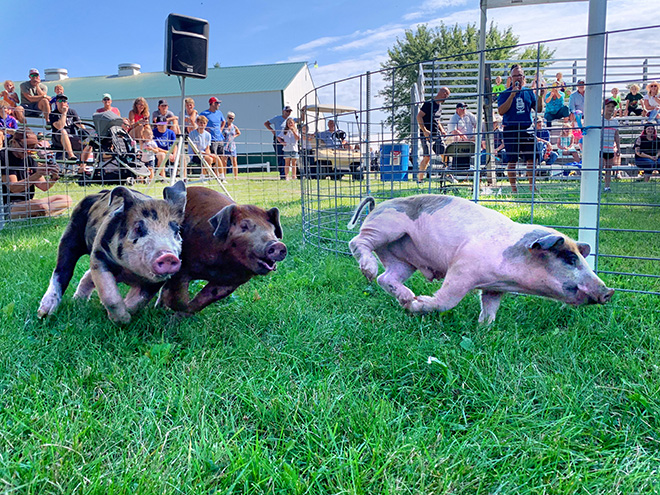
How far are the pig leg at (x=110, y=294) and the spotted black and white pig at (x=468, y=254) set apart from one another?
1222 mm

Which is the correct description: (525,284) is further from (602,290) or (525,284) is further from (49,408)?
(49,408)

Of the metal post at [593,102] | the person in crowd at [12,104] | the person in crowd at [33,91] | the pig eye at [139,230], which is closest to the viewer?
the pig eye at [139,230]

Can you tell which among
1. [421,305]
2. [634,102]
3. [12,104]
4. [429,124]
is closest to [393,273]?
[421,305]

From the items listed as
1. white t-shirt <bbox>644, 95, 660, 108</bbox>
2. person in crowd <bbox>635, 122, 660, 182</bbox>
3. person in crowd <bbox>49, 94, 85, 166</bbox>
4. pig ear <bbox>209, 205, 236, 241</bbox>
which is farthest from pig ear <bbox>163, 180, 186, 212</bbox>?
white t-shirt <bbox>644, 95, 660, 108</bbox>

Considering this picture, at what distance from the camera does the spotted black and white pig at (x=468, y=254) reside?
2234mm

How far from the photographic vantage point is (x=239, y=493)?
135 cm

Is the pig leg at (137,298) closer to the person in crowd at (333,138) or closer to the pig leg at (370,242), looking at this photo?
the pig leg at (370,242)

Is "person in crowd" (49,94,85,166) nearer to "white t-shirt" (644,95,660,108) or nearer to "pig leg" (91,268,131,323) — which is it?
"pig leg" (91,268,131,323)

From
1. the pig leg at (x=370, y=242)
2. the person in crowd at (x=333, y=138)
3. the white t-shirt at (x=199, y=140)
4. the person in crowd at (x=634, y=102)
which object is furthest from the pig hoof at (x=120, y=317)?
the person in crowd at (x=634, y=102)

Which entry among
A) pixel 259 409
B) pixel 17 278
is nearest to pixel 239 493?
pixel 259 409

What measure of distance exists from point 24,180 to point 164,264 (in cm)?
576

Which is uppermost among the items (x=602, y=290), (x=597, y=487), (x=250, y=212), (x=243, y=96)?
(x=243, y=96)

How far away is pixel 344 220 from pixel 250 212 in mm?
3417

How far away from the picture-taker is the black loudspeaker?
4.87 m
